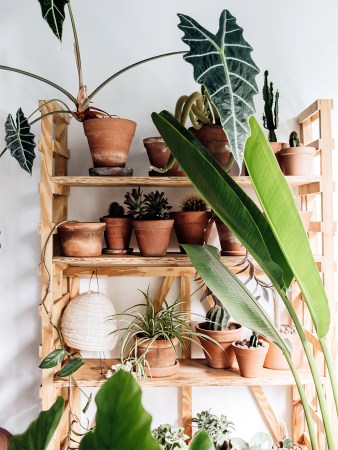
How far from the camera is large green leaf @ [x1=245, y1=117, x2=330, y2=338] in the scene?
803 mm

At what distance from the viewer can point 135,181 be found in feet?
4.36

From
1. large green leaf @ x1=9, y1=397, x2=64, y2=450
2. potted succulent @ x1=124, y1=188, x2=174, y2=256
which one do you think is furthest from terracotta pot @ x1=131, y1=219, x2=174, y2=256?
large green leaf @ x1=9, y1=397, x2=64, y2=450

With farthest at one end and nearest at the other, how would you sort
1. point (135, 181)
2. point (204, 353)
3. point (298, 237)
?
point (204, 353) < point (135, 181) < point (298, 237)

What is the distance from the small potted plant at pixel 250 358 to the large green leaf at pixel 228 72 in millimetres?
872

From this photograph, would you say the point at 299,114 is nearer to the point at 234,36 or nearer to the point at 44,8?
the point at 234,36

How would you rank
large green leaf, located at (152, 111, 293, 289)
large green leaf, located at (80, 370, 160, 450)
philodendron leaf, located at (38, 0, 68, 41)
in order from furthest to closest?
philodendron leaf, located at (38, 0, 68, 41)
large green leaf, located at (152, 111, 293, 289)
large green leaf, located at (80, 370, 160, 450)

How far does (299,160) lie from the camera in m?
1.38

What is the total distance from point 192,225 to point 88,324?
498 mm

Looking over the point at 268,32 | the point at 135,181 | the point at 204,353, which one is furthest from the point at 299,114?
the point at 204,353

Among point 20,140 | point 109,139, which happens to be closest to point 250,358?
point 109,139

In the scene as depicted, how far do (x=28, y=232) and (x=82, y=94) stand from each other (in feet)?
1.99

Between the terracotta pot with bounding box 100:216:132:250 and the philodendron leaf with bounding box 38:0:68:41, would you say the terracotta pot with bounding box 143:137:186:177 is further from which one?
the philodendron leaf with bounding box 38:0:68:41

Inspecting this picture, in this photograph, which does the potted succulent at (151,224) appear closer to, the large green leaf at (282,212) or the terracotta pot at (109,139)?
the terracotta pot at (109,139)

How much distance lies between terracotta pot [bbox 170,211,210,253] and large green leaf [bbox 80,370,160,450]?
1.05 meters
